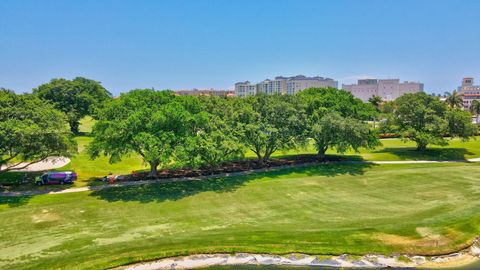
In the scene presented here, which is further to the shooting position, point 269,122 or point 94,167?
point 269,122

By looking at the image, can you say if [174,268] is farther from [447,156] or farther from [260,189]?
[447,156]

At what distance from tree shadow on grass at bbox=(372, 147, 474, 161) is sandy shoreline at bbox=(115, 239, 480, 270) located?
3228 cm

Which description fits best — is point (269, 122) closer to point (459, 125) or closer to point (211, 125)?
point (211, 125)

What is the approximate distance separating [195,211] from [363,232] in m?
12.7

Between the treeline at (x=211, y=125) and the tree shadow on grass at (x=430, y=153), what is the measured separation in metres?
1.78

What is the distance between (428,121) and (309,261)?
40963 mm

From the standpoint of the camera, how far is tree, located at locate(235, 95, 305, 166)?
130 feet

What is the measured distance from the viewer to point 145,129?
32031 millimetres

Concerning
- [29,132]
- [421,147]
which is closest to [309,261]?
[29,132]

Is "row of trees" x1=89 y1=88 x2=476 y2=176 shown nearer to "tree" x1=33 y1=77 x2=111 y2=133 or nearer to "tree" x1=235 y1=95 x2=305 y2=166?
"tree" x1=235 y1=95 x2=305 y2=166

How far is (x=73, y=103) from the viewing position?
70.8 m

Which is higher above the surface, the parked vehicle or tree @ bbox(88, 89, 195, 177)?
tree @ bbox(88, 89, 195, 177)

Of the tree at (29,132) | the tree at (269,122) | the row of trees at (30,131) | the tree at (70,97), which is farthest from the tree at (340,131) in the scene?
the tree at (70,97)

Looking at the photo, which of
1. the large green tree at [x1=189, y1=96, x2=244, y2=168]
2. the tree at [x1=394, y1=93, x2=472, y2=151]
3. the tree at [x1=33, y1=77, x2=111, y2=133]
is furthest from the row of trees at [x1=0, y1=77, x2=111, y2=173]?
the tree at [x1=394, y1=93, x2=472, y2=151]
